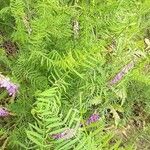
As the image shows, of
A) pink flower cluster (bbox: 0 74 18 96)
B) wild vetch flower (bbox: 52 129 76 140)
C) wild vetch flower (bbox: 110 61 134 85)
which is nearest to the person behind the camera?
wild vetch flower (bbox: 52 129 76 140)

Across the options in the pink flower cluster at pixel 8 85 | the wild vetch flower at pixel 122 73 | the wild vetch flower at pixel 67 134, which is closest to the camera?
the wild vetch flower at pixel 67 134

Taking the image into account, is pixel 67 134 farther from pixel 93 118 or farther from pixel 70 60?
pixel 93 118

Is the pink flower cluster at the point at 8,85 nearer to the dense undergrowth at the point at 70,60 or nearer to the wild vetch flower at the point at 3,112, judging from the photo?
the dense undergrowth at the point at 70,60

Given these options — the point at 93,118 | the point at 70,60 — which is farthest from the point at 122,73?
the point at 70,60

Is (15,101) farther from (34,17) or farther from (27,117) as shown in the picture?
(34,17)

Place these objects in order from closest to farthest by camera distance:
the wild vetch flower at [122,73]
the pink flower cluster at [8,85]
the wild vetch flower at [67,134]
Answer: the wild vetch flower at [67,134] < the pink flower cluster at [8,85] < the wild vetch flower at [122,73]

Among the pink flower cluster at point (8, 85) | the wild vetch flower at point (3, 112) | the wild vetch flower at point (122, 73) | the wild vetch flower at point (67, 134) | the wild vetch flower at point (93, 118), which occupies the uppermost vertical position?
the pink flower cluster at point (8, 85)

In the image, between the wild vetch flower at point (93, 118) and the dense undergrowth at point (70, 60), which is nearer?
the dense undergrowth at point (70, 60)

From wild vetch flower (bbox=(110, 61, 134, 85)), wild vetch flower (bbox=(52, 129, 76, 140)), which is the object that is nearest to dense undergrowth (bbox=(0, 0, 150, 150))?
wild vetch flower (bbox=(110, 61, 134, 85))

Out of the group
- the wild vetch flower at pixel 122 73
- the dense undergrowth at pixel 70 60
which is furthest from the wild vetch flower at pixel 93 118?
the wild vetch flower at pixel 122 73

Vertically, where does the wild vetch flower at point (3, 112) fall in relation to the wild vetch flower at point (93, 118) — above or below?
above

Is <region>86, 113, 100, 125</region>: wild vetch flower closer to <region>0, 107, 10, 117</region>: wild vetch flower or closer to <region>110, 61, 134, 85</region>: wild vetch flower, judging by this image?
<region>110, 61, 134, 85</region>: wild vetch flower
